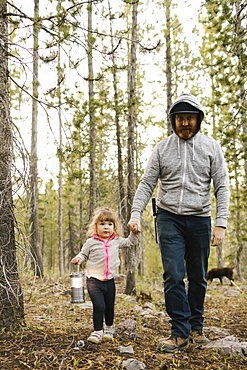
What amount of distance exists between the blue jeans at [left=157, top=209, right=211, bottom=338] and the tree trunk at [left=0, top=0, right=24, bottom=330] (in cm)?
156

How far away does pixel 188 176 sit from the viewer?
381 centimetres

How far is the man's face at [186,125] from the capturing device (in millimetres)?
3887

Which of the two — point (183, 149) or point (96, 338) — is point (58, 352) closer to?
point (96, 338)

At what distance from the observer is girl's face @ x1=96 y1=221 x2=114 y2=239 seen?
4.27 metres

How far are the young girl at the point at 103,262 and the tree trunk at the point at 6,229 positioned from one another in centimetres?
68

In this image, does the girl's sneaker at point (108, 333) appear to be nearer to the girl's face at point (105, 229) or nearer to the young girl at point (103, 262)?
the young girl at point (103, 262)

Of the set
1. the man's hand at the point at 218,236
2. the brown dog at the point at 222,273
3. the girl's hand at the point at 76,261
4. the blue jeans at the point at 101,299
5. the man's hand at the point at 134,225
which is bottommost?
the brown dog at the point at 222,273

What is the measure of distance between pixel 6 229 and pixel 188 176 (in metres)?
2.00

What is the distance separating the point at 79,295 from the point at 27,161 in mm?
4306

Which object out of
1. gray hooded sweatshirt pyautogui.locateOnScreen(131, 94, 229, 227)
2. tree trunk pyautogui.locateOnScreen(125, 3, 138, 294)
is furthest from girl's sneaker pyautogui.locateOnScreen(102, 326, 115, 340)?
tree trunk pyautogui.locateOnScreen(125, 3, 138, 294)

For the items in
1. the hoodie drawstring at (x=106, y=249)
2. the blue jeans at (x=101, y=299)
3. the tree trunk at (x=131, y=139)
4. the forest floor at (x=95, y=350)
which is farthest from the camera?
→ the tree trunk at (x=131, y=139)

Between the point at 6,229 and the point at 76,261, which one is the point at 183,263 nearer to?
the point at 76,261

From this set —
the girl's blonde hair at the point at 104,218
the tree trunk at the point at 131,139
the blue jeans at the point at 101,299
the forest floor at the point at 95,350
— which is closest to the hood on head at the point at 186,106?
the girl's blonde hair at the point at 104,218

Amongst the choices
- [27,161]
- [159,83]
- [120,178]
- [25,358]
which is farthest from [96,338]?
[159,83]
